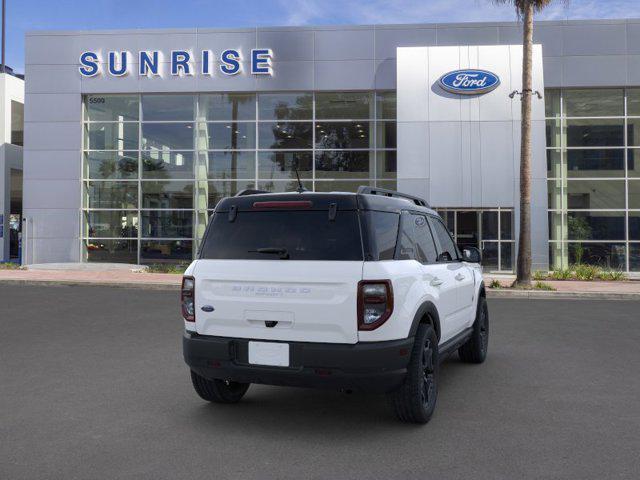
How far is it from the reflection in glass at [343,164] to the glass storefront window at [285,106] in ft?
6.03

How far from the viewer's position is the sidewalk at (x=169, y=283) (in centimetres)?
1606

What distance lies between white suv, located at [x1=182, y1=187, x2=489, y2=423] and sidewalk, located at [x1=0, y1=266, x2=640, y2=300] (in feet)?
39.3

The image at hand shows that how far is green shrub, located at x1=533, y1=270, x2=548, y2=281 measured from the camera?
19811mm

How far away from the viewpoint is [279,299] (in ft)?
15.0

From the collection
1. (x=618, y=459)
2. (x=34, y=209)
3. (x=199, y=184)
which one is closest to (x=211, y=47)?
(x=199, y=184)

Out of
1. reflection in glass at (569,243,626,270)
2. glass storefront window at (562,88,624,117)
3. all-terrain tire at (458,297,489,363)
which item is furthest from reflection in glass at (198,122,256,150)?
all-terrain tire at (458,297,489,363)

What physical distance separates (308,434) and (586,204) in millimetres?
21928

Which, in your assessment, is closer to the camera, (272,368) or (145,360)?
(272,368)

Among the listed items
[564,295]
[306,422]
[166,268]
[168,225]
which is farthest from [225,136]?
[306,422]

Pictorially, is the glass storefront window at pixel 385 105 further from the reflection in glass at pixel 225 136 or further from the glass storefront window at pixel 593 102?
the glass storefront window at pixel 593 102

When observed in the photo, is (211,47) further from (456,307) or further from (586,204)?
(456,307)

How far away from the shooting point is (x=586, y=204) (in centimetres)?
2369

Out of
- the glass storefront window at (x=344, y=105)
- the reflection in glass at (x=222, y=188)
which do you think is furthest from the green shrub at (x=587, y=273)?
the reflection in glass at (x=222, y=188)

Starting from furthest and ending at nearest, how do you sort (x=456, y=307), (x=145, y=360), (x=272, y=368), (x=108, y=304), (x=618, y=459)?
(x=108, y=304) < (x=145, y=360) < (x=456, y=307) < (x=272, y=368) < (x=618, y=459)
